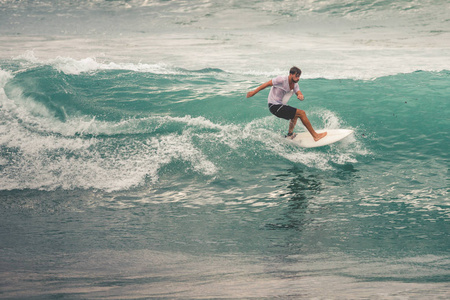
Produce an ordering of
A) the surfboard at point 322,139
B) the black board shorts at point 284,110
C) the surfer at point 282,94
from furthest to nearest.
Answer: the surfboard at point 322,139
the black board shorts at point 284,110
the surfer at point 282,94

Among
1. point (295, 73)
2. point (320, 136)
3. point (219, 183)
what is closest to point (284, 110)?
point (295, 73)

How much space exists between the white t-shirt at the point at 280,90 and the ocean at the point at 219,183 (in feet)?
3.45

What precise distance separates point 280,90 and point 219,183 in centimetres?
202

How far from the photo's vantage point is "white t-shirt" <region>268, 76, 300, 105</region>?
7.69 meters

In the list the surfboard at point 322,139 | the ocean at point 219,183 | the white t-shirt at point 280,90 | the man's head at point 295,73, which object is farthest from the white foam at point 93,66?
the man's head at point 295,73

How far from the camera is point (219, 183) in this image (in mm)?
7168

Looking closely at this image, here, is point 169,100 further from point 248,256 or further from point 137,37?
point 137,37

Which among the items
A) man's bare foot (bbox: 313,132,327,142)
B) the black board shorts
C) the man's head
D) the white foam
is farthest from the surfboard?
the white foam

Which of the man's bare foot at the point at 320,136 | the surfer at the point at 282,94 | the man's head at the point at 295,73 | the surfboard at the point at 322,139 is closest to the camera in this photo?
the man's head at the point at 295,73

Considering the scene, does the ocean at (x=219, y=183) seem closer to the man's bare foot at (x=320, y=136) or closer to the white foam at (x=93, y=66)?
the white foam at (x=93, y=66)

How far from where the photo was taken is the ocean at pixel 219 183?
4.00 meters

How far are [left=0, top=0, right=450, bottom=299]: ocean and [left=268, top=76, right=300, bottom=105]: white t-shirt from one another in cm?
105

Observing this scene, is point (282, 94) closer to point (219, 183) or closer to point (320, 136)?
point (320, 136)

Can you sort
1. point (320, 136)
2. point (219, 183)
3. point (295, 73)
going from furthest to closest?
point (320, 136) → point (295, 73) → point (219, 183)
